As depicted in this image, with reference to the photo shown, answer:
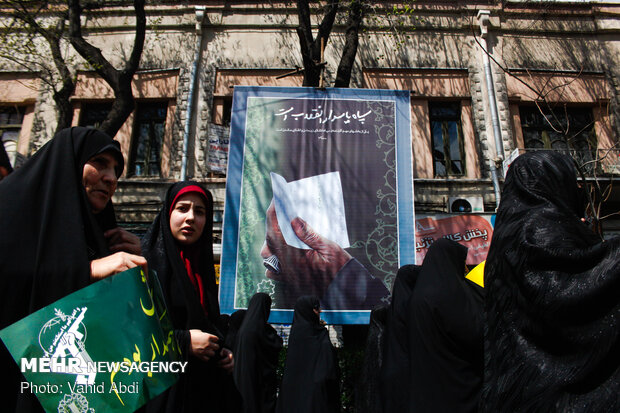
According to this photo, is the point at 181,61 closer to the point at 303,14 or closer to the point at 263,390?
the point at 303,14

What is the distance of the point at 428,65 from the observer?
924cm

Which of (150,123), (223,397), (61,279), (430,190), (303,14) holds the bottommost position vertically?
(223,397)

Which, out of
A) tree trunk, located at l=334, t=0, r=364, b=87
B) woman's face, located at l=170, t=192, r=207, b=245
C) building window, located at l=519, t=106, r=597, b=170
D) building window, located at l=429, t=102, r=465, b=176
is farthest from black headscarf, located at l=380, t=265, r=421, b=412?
building window, located at l=519, t=106, r=597, b=170

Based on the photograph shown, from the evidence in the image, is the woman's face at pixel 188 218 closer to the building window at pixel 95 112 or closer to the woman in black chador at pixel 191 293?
the woman in black chador at pixel 191 293

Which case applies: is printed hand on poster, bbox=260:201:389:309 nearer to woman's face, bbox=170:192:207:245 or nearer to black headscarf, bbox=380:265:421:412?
black headscarf, bbox=380:265:421:412

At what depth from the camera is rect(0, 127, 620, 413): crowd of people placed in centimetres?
111

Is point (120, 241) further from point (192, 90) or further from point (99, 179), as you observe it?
point (192, 90)

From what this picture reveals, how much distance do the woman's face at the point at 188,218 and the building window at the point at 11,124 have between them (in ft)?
30.5

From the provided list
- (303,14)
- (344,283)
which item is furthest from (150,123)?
(344,283)

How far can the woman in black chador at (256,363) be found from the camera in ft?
10.6

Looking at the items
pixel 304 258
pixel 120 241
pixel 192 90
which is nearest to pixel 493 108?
pixel 304 258

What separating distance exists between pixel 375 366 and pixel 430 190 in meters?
6.04

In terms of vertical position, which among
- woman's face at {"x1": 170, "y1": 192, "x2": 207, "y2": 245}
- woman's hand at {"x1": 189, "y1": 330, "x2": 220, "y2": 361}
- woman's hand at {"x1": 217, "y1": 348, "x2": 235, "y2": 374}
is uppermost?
woman's face at {"x1": 170, "y1": 192, "x2": 207, "y2": 245}

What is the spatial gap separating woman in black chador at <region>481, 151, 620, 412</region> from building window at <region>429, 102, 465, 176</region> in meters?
7.49
